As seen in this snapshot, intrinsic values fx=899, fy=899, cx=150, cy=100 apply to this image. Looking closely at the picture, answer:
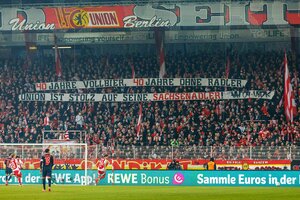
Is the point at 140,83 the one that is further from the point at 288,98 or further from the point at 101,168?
the point at 101,168

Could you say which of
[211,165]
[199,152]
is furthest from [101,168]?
[199,152]

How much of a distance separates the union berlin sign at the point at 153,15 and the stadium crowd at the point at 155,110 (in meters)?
5.11

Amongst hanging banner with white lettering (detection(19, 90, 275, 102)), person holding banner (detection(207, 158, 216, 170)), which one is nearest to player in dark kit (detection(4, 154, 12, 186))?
person holding banner (detection(207, 158, 216, 170))

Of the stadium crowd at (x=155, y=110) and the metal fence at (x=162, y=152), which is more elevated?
the stadium crowd at (x=155, y=110)

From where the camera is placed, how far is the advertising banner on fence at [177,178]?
45.5m

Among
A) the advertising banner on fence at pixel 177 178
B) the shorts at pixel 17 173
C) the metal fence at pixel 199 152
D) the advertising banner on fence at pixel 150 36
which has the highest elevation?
the advertising banner on fence at pixel 150 36

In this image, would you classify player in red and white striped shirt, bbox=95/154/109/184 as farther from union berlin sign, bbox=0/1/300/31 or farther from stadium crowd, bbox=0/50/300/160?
union berlin sign, bbox=0/1/300/31

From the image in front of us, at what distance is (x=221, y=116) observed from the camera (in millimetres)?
58594

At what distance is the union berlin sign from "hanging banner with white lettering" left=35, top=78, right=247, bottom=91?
179 inches

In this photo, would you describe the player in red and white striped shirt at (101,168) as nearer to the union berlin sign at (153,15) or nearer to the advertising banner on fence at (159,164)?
the advertising banner on fence at (159,164)

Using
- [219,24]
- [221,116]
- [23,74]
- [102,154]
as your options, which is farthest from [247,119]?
[23,74]

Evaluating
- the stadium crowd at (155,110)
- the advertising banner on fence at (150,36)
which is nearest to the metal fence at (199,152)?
the stadium crowd at (155,110)

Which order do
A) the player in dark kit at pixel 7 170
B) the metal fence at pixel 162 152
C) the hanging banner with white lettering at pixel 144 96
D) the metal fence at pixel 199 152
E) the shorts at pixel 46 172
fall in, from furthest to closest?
the hanging banner with white lettering at pixel 144 96 → the metal fence at pixel 199 152 → the metal fence at pixel 162 152 → the player in dark kit at pixel 7 170 → the shorts at pixel 46 172

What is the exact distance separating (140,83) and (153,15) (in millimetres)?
5861
